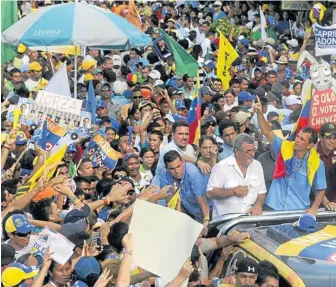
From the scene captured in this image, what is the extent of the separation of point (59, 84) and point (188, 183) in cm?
383

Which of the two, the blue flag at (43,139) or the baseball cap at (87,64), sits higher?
the blue flag at (43,139)

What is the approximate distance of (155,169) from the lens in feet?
31.2

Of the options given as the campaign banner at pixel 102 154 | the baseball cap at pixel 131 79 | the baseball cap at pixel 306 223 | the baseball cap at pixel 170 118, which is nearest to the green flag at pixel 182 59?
the baseball cap at pixel 170 118

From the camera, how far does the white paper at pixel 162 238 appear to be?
18.7ft

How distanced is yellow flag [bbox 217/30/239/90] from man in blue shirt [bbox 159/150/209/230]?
6.24 metres

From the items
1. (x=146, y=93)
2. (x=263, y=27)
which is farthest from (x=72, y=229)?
(x=263, y=27)

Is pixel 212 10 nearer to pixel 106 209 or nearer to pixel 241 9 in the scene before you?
pixel 241 9

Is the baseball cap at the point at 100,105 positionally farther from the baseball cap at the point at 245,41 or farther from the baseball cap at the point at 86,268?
the baseball cap at the point at 86,268

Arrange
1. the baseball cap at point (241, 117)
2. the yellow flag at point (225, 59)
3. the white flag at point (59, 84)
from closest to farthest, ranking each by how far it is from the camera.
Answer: the baseball cap at point (241, 117)
the white flag at point (59, 84)
the yellow flag at point (225, 59)

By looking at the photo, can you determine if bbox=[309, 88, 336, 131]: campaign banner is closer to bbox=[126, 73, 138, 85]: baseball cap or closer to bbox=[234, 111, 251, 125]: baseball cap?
bbox=[234, 111, 251, 125]: baseball cap

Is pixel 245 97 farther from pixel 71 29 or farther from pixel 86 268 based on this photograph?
pixel 86 268

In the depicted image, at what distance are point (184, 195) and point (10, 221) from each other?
1.49 meters

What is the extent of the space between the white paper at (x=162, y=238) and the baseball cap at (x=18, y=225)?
4.11 feet

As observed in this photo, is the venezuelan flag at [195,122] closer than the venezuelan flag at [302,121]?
No
